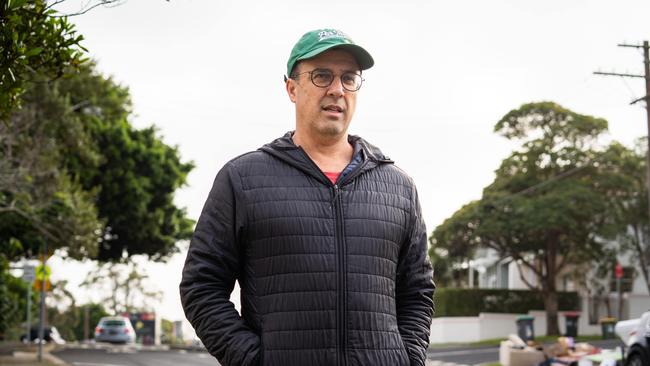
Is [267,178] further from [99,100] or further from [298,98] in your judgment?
[99,100]

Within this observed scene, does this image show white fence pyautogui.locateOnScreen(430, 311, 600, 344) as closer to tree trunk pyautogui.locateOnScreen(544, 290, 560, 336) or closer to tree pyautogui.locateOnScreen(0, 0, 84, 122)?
tree trunk pyautogui.locateOnScreen(544, 290, 560, 336)

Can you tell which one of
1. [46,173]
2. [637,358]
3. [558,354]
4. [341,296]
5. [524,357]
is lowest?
[524,357]

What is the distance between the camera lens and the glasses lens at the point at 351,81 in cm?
361

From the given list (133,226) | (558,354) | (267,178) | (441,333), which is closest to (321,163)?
(267,178)

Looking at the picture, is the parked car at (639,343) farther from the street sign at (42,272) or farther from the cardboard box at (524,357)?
the street sign at (42,272)

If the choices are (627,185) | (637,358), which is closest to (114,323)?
(627,185)

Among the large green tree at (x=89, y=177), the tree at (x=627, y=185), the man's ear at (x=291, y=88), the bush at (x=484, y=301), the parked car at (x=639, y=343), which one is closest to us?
the man's ear at (x=291, y=88)

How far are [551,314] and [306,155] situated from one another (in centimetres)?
4861

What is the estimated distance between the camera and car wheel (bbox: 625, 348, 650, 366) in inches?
635

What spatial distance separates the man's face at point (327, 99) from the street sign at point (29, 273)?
25.9 m

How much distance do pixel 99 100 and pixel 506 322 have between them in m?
24.9

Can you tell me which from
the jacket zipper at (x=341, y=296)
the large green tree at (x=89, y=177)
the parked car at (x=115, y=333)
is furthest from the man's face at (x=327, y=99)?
the parked car at (x=115, y=333)

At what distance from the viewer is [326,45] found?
11.6 feet

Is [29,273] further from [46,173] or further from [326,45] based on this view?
[326,45]
